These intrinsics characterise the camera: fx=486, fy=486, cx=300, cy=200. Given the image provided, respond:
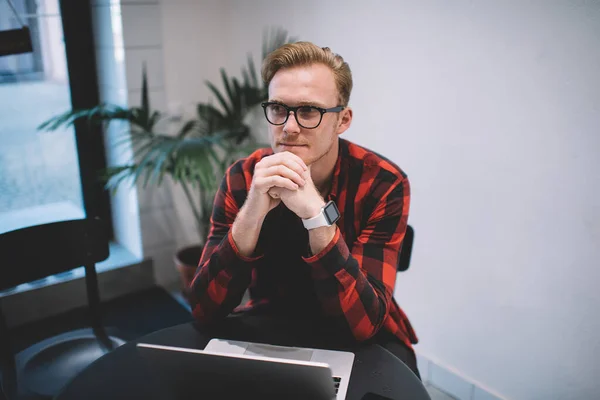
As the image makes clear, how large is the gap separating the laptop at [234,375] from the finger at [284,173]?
21.3 inches

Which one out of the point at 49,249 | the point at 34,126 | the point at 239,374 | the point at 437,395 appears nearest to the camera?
the point at 239,374

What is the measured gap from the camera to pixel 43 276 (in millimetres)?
1720

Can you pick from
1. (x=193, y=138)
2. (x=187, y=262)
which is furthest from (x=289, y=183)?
(x=187, y=262)

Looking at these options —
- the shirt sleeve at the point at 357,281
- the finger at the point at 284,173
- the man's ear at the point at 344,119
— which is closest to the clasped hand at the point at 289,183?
the finger at the point at 284,173

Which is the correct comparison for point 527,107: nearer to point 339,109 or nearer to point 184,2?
point 339,109

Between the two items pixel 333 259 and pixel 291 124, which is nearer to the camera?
pixel 333 259

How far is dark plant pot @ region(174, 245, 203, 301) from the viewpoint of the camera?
2.71 meters

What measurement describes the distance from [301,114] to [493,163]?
90 cm

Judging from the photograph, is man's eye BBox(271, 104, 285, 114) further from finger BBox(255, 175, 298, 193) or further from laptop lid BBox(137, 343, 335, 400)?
laptop lid BBox(137, 343, 335, 400)

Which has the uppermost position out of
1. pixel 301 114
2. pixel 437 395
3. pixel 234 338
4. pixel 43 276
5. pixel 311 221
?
pixel 301 114

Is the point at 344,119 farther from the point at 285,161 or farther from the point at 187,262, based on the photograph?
the point at 187,262

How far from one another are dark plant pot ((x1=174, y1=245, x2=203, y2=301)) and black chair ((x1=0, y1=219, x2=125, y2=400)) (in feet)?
2.87

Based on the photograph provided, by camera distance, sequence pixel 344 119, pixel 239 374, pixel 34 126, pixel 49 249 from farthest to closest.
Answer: pixel 34 126 → pixel 49 249 → pixel 344 119 → pixel 239 374

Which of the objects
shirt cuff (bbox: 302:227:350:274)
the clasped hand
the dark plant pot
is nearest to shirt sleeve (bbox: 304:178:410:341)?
shirt cuff (bbox: 302:227:350:274)
